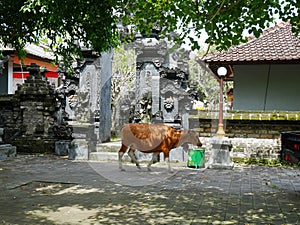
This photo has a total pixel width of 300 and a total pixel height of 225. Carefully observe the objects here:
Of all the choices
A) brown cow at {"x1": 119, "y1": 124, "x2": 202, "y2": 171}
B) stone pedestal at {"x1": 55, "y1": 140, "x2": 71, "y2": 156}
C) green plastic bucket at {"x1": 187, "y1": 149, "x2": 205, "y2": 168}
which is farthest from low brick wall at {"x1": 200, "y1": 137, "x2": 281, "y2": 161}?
stone pedestal at {"x1": 55, "y1": 140, "x2": 71, "y2": 156}

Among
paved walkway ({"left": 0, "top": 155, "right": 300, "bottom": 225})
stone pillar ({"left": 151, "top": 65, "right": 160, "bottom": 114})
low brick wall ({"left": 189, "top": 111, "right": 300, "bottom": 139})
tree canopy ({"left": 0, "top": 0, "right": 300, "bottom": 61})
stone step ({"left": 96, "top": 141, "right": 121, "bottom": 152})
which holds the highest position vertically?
tree canopy ({"left": 0, "top": 0, "right": 300, "bottom": 61})

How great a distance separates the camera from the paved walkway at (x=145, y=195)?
18.4 ft

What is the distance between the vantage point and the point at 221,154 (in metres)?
10.7

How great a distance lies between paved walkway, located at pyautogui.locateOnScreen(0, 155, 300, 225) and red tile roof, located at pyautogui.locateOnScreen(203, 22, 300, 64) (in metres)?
4.14

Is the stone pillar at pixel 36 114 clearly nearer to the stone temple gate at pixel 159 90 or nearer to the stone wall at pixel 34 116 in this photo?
the stone wall at pixel 34 116

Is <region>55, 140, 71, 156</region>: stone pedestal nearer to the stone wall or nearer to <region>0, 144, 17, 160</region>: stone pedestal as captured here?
the stone wall

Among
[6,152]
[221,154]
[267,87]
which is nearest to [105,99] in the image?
[6,152]

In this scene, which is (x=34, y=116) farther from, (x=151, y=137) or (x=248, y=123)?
(x=248, y=123)

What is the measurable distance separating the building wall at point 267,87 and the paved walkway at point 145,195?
3.55 meters

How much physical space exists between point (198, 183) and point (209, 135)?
4321 millimetres

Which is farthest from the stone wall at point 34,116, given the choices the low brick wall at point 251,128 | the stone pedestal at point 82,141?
the low brick wall at point 251,128

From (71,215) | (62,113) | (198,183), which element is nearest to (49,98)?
(62,113)

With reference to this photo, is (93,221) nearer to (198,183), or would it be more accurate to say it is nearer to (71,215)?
(71,215)

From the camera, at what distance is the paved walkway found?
18.4 ft
